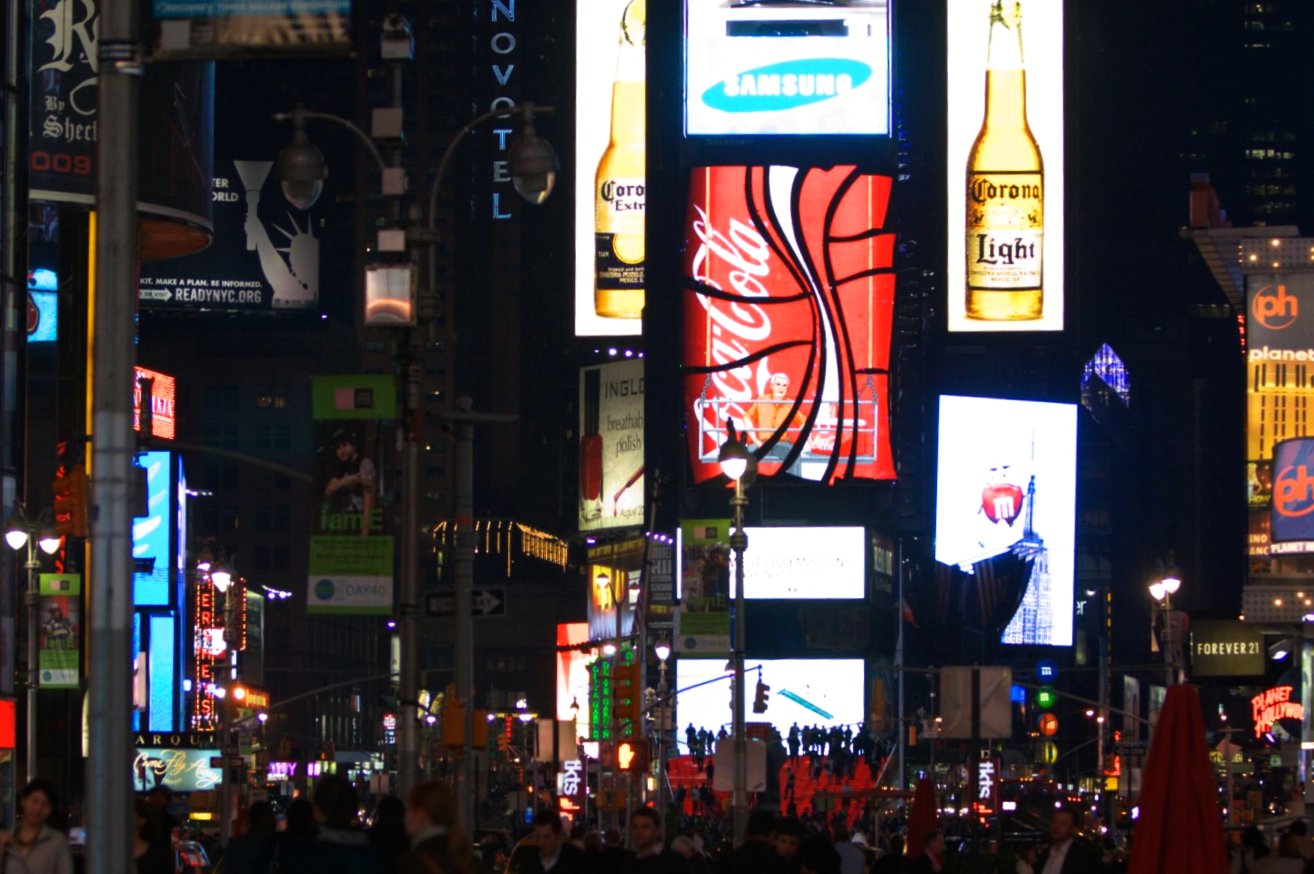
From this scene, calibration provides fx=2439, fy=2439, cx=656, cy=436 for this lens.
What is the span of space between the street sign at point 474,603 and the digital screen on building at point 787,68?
80.0m

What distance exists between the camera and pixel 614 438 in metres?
146

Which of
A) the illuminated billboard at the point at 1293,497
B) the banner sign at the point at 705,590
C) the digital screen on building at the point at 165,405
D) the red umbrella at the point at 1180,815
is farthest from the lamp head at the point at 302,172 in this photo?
the digital screen on building at the point at 165,405

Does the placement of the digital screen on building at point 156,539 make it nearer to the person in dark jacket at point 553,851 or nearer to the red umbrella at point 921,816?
the red umbrella at point 921,816

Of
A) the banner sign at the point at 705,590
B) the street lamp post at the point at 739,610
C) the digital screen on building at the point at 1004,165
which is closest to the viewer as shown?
the street lamp post at the point at 739,610

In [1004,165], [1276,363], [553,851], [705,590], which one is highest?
[1004,165]

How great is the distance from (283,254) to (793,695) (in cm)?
3533

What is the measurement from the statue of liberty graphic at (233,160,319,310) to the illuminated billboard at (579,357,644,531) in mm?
22195

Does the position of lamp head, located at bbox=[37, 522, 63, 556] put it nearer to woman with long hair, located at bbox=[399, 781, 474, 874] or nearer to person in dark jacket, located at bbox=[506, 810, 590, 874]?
person in dark jacket, located at bbox=[506, 810, 590, 874]

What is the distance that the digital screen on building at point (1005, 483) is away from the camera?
130 m

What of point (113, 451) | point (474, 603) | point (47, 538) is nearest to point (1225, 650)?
point (47, 538)

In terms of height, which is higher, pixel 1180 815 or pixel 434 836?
pixel 434 836

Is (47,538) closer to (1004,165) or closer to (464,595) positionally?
(464,595)

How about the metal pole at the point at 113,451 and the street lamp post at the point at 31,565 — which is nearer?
the metal pole at the point at 113,451

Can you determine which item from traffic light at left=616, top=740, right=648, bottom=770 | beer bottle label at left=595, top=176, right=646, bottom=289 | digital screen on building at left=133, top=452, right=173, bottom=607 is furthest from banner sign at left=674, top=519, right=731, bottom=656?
beer bottle label at left=595, top=176, right=646, bottom=289
